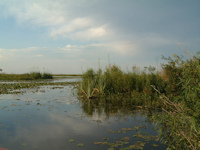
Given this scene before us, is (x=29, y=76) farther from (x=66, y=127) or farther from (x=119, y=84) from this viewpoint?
(x=66, y=127)

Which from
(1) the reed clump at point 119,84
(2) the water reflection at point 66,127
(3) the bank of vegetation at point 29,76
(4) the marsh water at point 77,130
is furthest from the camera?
(3) the bank of vegetation at point 29,76

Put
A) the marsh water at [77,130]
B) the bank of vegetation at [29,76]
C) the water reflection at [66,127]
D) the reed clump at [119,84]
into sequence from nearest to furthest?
Result: 1. the marsh water at [77,130]
2. the water reflection at [66,127]
3. the reed clump at [119,84]
4. the bank of vegetation at [29,76]

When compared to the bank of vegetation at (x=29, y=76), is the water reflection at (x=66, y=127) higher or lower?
lower

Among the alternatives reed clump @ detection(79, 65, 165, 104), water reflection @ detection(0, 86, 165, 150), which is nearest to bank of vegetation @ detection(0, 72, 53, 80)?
reed clump @ detection(79, 65, 165, 104)

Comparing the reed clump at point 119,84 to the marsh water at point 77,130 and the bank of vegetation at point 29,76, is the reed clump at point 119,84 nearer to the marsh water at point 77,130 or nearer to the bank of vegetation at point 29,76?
the marsh water at point 77,130

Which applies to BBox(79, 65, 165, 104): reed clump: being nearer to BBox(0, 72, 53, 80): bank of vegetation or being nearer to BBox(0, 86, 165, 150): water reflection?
BBox(0, 86, 165, 150): water reflection

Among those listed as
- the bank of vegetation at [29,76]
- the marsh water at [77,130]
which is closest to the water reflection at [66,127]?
the marsh water at [77,130]

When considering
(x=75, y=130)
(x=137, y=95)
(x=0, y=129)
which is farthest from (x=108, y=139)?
(x=137, y=95)

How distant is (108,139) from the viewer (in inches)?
181

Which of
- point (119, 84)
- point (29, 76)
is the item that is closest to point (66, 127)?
point (119, 84)

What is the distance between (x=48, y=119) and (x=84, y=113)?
1587 millimetres

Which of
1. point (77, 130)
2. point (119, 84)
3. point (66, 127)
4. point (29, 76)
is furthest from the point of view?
point (29, 76)

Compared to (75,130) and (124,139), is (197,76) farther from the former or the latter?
(75,130)

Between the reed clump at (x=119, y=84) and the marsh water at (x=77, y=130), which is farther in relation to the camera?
the reed clump at (x=119, y=84)
